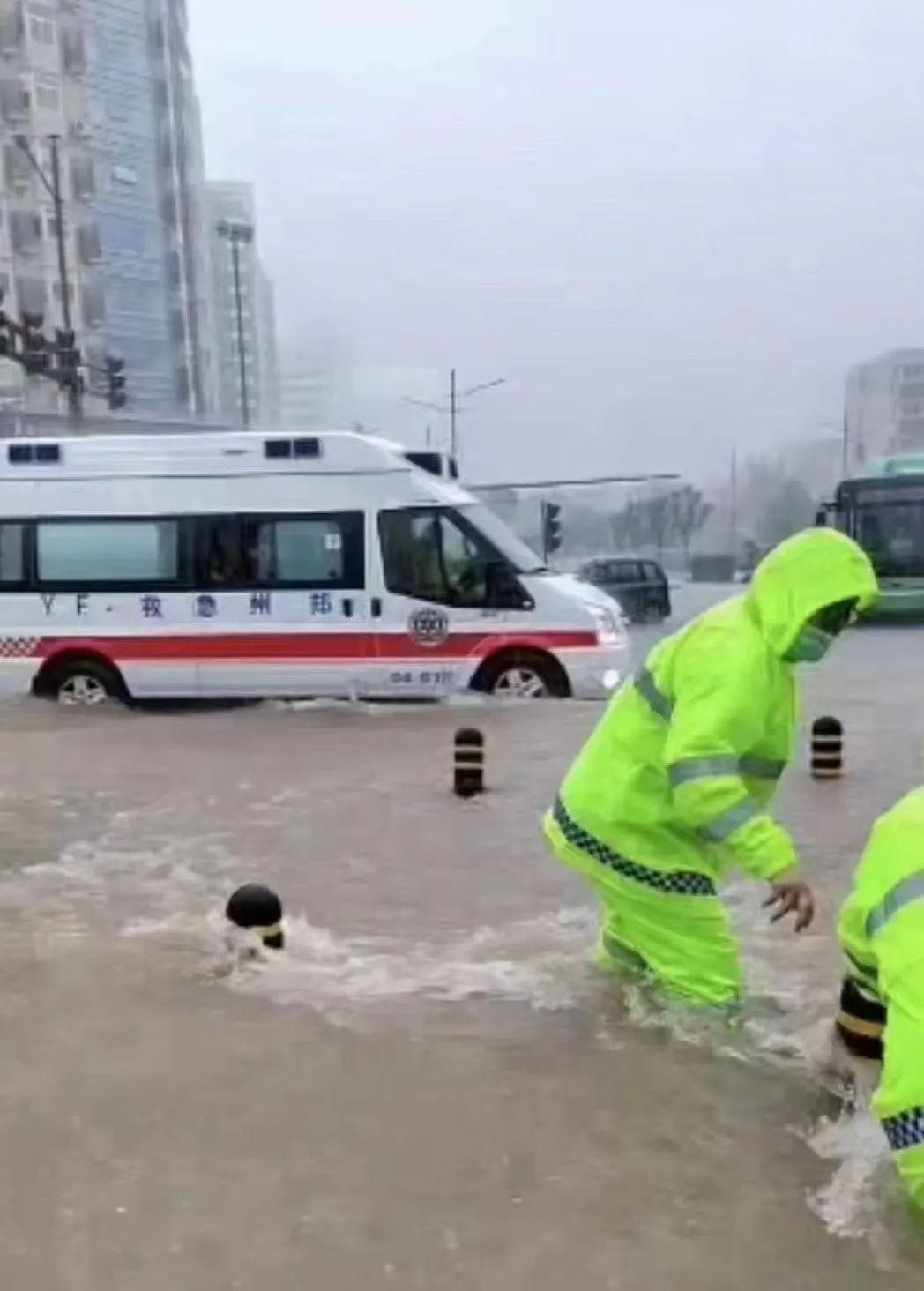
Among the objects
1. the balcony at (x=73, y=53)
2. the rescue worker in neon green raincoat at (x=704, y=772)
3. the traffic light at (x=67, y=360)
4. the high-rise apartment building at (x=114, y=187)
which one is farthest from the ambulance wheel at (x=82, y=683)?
the balcony at (x=73, y=53)

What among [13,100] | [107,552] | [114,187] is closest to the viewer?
[107,552]

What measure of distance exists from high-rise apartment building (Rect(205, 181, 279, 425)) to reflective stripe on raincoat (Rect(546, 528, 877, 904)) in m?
57.0

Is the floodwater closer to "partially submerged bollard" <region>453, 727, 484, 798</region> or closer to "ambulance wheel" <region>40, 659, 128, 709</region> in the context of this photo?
"partially submerged bollard" <region>453, 727, 484, 798</region>

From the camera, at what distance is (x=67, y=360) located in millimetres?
21234

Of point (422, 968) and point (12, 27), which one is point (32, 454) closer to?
point (422, 968)

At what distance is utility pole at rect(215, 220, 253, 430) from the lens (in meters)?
62.5

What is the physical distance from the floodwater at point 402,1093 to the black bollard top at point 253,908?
0.50 ft

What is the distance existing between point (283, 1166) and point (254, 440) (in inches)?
372

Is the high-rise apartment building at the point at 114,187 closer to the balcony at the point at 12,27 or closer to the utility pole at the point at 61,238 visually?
the balcony at the point at 12,27

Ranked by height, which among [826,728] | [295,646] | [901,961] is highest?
[901,961]

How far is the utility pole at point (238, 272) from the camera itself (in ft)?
205

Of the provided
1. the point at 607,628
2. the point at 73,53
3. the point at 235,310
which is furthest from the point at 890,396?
the point at 607,628

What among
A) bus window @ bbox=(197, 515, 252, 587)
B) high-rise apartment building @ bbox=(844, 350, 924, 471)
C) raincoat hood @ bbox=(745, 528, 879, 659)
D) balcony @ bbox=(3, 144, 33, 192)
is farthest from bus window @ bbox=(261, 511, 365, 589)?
high-rise apartment building @ bbox=(844, 350, 924, 471)

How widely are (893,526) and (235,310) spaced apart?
50.1 meters
